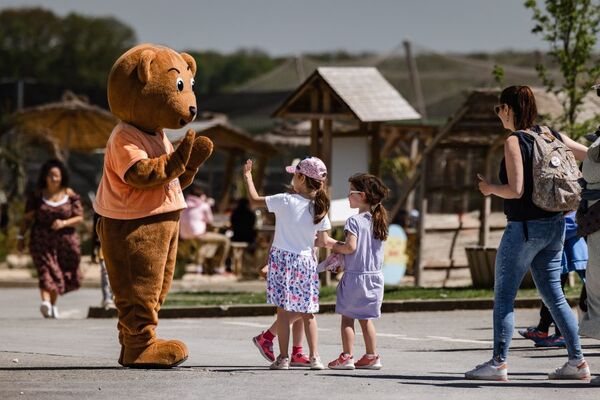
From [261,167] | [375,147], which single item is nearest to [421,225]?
[375,147]

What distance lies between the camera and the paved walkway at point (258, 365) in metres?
8.88

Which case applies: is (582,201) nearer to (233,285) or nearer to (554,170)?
(554,170)

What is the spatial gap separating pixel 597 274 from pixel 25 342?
5.56 meters

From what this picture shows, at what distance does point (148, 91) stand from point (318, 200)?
140 centimetres

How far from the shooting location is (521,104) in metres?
9.56

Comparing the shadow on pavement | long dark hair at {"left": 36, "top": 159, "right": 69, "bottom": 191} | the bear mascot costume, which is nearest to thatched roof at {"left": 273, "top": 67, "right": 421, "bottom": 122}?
long dark hair at {"left": 36, "top": 159, "right": 69, "bottom": 191}

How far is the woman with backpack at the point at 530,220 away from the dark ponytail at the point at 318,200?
5.07 feet

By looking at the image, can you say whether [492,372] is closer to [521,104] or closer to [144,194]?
[521,104]

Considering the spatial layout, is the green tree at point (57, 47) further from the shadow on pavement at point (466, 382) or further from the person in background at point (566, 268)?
the shadow on pavement at point (466, 382)

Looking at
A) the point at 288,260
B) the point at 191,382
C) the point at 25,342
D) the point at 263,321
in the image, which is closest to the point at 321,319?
the point at 263,321

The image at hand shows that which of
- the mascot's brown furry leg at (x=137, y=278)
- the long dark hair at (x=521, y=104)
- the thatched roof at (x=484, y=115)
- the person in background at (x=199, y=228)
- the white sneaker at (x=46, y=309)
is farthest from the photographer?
the person in background at (x=199, y=228)

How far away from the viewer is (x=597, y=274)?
9320 mm

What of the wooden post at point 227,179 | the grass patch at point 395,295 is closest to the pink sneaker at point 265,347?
the grass patch at point 395,295

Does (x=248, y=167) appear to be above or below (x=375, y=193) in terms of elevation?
above
